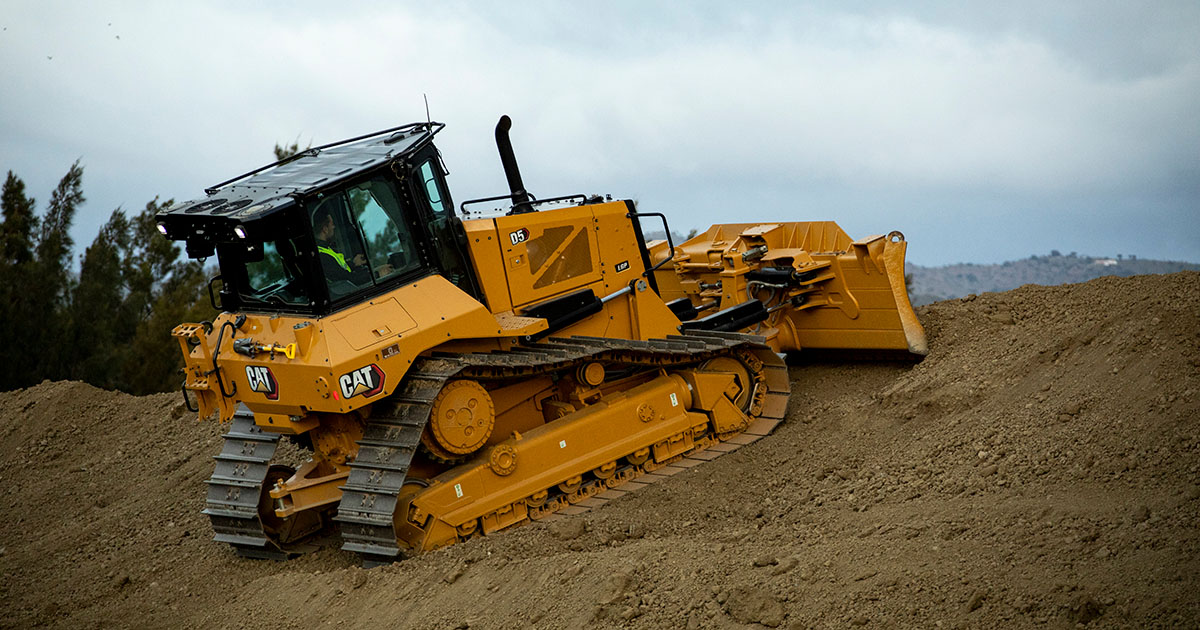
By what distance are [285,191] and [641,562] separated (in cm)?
338

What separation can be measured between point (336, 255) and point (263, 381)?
97 cm

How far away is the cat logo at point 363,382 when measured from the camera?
263 inches

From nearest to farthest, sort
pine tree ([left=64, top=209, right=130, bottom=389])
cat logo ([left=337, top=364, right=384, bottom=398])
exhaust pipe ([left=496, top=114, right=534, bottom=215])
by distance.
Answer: cat logo ([left=337, top=364, right=384, bottom=398]) → exhaust pipe ([left=496, top=114, right=534, bottom=215]) → pine tree ([left=64, top=209, right=130, bottom=389])

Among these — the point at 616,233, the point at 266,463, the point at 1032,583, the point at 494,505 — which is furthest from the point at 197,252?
the point at 1032,583

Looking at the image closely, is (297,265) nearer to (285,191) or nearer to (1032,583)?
(285,191)

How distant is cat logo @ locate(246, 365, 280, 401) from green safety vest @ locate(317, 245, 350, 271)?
841 millimetres

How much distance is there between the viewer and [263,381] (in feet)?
22.9

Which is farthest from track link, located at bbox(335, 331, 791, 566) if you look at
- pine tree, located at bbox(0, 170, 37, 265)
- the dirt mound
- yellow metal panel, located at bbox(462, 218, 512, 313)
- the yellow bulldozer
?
→ pine tree, located at bbox(0, 170, 37, 265)

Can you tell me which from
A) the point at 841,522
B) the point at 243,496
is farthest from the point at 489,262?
the point at 841,522

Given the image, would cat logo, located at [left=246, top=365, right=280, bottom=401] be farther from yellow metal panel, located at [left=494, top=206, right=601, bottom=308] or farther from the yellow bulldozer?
yellow metal panel, located at [left=494, top=206, right=601, bottom=308]

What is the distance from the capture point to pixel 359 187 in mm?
7223

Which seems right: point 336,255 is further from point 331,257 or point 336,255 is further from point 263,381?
point 263,381

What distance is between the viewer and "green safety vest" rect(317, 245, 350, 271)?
7010 millimetres

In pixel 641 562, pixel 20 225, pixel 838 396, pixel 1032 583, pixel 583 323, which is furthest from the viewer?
pixel 20 225
